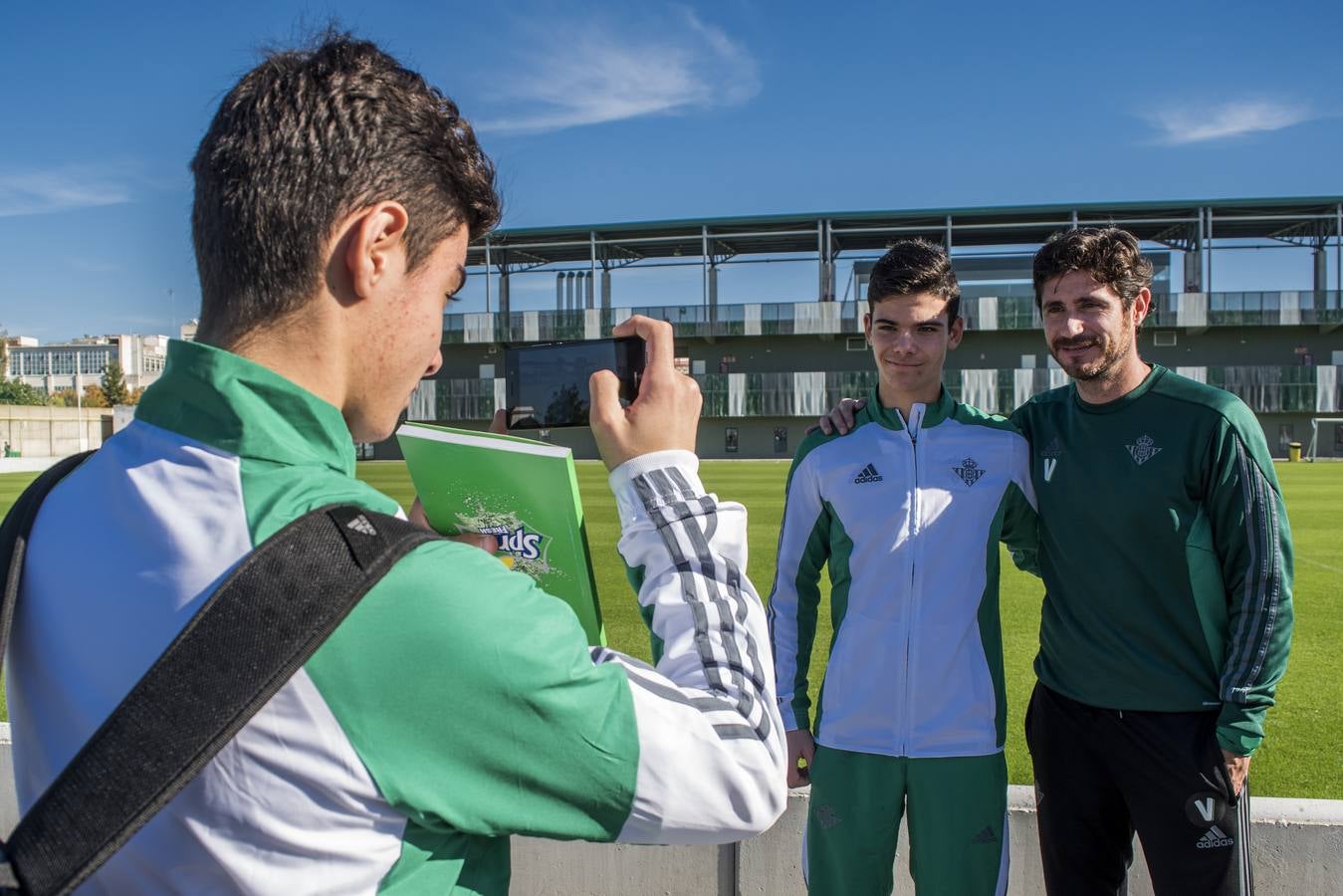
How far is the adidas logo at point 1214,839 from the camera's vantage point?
2.88m

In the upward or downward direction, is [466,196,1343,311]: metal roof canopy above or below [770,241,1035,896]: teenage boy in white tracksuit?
above

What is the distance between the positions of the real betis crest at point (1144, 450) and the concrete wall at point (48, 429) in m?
57.1

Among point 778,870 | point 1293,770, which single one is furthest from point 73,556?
point 1293,770

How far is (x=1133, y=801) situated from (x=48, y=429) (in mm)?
64402

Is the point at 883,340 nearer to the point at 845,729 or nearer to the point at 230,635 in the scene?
the point at 845,729

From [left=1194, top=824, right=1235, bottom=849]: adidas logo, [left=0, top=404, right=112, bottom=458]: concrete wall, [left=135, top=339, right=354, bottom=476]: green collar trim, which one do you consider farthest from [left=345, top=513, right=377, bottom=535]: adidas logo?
[left=0, top=404, right=112, bottom=458]: concrete wall

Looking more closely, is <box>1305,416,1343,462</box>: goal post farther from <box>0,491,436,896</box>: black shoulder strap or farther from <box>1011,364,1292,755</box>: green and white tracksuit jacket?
<box>0,491,436,896</box>: black shoulder strap

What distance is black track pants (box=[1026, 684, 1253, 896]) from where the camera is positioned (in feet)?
9.50

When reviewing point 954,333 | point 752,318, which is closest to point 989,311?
point 752,318

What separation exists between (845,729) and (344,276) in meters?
2.62

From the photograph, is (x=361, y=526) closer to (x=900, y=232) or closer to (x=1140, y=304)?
(x=1140, y=304)

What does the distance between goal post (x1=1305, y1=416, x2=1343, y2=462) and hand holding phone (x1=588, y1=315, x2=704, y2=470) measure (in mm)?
52287

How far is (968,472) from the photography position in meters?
3.40

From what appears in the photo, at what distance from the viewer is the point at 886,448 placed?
3.52 m
